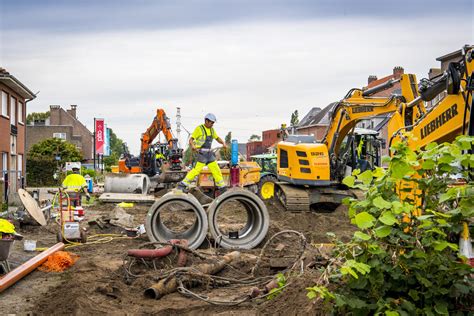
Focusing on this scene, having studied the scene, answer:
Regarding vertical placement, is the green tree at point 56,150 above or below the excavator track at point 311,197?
above

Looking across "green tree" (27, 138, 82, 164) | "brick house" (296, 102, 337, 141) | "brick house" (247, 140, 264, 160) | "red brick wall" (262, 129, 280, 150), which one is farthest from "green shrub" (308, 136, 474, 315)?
"brick house" (247, 140, 264, 160)

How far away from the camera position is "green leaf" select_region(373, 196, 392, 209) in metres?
4.95

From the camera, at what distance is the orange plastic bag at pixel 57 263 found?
34.0 feet

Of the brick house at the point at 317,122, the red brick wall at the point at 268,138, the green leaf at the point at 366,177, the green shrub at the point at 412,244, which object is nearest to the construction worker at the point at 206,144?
the green leaf at the point at 366,177

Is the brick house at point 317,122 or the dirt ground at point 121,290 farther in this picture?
the brick house at point 317,122

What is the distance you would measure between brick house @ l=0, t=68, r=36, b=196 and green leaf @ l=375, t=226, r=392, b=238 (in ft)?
86.3

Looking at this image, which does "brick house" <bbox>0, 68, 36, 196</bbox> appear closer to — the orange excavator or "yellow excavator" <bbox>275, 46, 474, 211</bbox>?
the orange excavator

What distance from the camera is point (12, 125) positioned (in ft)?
112

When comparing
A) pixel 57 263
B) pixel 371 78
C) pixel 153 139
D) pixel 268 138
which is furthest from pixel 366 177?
pixel 268 138

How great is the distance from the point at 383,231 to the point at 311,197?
550 inches

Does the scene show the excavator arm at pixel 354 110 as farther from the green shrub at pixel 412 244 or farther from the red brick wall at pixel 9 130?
the red brick wall at pixel 9 130

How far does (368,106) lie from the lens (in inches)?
661

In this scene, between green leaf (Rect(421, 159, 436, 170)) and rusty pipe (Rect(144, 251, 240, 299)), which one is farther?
rusty pipe (Rect(144, 251, 240, 299))

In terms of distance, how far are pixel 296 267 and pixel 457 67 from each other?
310 centimetres
